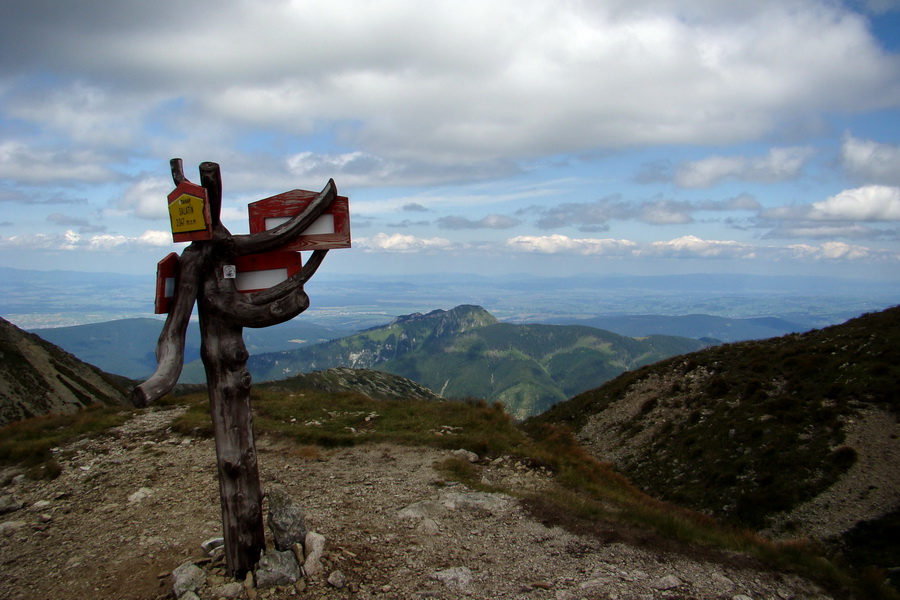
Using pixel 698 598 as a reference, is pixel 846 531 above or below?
below

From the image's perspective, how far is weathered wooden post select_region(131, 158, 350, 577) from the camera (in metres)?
6.88

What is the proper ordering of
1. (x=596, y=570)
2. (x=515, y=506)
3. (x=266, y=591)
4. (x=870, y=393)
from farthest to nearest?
(x=870, y=393) → (x=515, y=506) → (x=596, y=570) → (x=266, y=591)

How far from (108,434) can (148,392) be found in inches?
603

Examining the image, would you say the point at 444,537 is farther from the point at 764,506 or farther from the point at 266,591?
the point at 764,506

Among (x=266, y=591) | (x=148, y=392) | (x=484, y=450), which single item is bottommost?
(x=484, y=450)

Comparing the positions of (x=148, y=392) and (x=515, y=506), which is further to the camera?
(x=515, y=506)

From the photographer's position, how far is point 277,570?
7.33 m

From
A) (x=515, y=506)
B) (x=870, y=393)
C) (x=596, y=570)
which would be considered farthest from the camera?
(x=870, y=393)

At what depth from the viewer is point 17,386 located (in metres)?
37.8

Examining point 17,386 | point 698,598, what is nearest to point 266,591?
point 698,598

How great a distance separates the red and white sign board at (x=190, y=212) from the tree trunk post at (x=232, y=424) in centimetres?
114

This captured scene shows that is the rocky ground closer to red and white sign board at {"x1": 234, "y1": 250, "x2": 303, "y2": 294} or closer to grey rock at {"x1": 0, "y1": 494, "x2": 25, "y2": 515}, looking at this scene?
grey rock at {"x1": 0, "y1": 494, "x2": 25, "y2": 515}

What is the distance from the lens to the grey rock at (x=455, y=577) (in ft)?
24.8

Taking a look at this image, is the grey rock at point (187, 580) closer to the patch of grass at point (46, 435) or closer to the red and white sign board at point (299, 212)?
the red and white sign board at point (299, 212)
